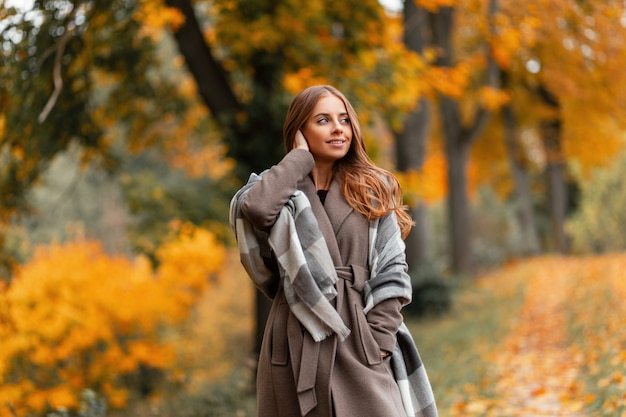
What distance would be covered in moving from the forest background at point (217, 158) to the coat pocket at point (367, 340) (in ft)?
7.86

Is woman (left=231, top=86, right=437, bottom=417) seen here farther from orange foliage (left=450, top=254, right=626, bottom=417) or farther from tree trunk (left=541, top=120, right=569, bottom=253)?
tree trunk (left=541, top=120, right=569, bottom=253)

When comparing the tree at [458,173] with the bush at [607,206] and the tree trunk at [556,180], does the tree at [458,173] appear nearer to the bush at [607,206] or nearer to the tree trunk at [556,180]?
the bush at [607,206]

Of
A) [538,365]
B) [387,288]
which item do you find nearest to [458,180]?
[538,365]

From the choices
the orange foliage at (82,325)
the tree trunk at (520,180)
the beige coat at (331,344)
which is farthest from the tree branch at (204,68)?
the tree trunk at (520,180)

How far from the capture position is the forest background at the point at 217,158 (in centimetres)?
723

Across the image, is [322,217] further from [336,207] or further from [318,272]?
[318,272]

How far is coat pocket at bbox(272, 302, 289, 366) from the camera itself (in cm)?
290

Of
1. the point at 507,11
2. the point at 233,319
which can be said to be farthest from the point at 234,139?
the point at 233,319

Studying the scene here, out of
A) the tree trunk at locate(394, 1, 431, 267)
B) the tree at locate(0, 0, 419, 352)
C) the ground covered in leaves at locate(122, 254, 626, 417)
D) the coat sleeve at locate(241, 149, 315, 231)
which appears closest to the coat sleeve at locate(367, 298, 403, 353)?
the coat sleeve at locate(241, 149, 315, 231)

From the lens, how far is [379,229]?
3033mm

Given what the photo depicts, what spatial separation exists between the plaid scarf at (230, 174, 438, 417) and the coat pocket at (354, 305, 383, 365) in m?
0.04

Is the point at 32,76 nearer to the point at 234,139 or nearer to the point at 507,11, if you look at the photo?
the point at 234,139

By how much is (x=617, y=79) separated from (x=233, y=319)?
9.84 metres

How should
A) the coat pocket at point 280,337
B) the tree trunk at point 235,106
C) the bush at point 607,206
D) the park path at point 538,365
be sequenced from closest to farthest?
the coat pocket at point 280,337
the park path at point 538,365
the tree trunk at point 235,106
the bush at point 607,206
